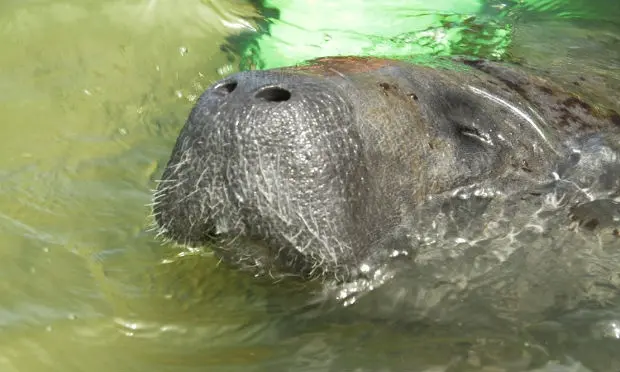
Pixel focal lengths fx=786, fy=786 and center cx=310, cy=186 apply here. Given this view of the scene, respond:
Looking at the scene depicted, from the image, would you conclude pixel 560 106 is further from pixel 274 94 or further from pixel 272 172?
pixel 272 172

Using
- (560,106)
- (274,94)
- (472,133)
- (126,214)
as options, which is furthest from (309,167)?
(560,106)

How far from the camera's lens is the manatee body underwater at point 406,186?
3.21 meters

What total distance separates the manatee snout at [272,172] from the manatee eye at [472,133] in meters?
0.83

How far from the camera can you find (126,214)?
4.42 m

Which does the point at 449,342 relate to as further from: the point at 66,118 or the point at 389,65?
the point at 66,118

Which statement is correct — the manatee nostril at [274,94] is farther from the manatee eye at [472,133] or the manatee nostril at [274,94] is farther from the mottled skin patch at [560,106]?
the mottled skin patch at [560,106]

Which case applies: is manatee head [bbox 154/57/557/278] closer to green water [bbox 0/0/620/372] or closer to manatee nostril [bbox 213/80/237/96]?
manatee nostril [bbox 213/80/237/96]

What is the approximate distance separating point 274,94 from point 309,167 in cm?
37

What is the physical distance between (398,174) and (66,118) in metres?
2.73

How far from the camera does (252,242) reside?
3.30 meters

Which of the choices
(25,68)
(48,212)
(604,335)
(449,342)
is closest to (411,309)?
(449,342)

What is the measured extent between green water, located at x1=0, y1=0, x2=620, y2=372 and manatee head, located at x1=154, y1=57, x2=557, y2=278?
32 cm

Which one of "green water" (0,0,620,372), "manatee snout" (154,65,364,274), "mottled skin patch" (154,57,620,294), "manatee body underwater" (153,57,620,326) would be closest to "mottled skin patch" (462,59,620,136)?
"manatee body underwater" (153,57,620,326)

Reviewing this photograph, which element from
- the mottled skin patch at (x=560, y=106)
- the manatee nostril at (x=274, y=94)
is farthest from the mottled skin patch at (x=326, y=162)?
the mottled skin patch at (x=560, y=106)
